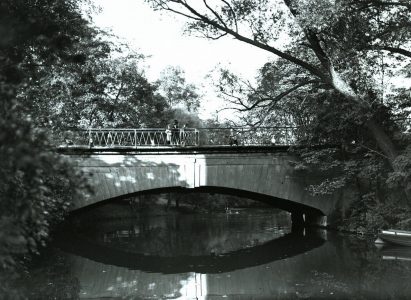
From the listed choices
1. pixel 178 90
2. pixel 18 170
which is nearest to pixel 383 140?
pixel 18 170

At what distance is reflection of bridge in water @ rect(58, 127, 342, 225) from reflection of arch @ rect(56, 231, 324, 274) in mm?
1619

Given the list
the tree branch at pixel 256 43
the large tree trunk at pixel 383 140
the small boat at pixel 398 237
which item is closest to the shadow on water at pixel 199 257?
the small boat at pixel 398 237

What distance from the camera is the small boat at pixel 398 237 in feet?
43.6

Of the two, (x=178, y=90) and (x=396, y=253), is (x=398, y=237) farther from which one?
(x=178, y=90)

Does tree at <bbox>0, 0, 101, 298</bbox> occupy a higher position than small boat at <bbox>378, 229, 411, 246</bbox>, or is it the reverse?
tree at <bbox>0, 0, 101, 298</bbox>

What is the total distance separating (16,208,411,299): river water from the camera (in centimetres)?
895

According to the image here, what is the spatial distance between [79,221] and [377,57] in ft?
58.2

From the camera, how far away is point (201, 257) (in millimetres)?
13898

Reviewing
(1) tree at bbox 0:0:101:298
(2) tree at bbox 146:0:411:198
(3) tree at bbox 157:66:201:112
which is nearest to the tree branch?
(2) tree at bbox 146:0:411:198

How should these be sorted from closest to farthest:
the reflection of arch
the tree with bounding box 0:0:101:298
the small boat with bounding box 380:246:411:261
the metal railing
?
the tree with bounding box 0:0:101:298
the reflection of arch
the small boat with bounding box 380:246:411:261
the metal railing

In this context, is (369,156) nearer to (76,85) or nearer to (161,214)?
(76,85)

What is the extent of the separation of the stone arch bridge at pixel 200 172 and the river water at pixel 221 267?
1.72 metres

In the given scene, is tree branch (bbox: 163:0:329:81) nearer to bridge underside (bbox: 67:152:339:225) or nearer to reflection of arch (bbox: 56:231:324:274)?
bridge underside (bbox: 67:152:339:225)

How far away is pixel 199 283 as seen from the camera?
32.8 feet
